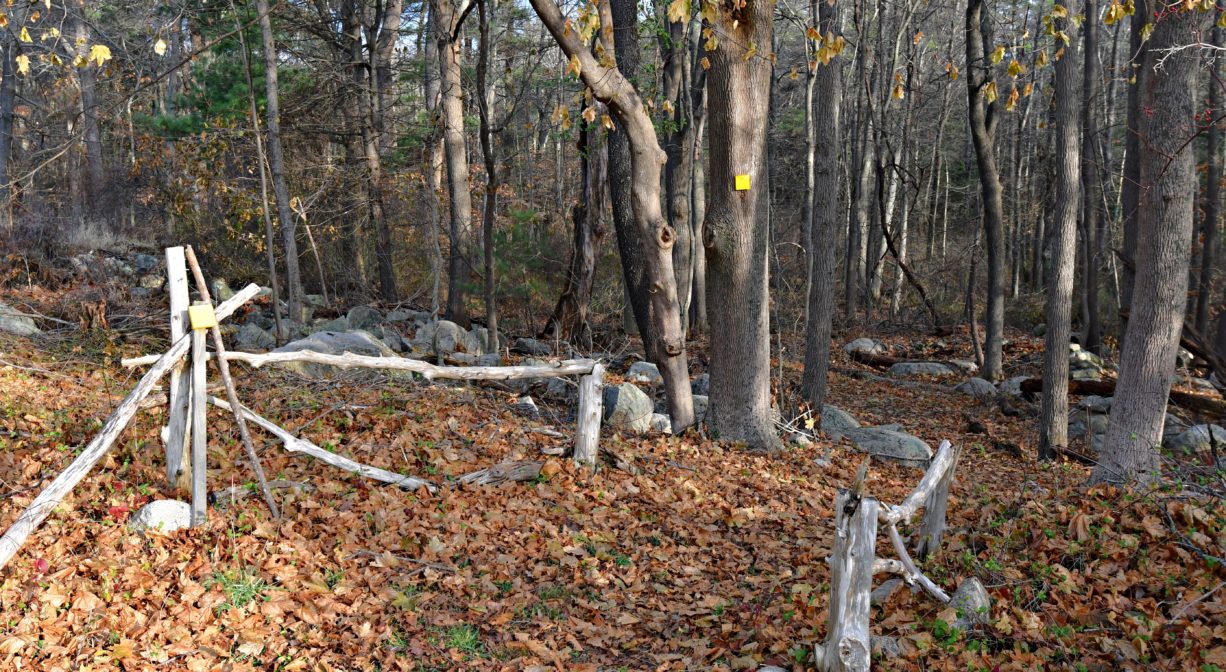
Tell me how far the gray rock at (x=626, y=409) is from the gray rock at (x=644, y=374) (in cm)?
246

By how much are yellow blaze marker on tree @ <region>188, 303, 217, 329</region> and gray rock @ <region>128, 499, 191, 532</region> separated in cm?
119

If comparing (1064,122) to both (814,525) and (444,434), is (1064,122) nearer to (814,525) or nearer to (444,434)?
(814,525)

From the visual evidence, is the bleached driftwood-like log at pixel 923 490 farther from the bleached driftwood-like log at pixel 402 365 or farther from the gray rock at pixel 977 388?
the gray rock at pixel 977 388

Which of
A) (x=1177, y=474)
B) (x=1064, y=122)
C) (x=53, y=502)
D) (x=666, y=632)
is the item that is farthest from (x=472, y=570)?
(x=1064, y=122)

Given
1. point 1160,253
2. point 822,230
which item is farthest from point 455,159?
point 1160,253

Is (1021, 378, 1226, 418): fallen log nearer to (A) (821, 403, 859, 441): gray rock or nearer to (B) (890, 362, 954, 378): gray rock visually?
(B) (890, 362, 954, 378): gray rock

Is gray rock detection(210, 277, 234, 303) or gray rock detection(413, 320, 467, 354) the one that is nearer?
gray rock detection(413, 320, 467, 354)

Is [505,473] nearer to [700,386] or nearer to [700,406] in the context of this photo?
[700,406]

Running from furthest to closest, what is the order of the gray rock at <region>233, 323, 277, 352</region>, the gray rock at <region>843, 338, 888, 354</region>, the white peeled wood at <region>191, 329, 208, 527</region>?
the gray rock at <region>843, 338, 888, 354</region>
the gray rock at <region>233, 323, 277, 352</region>
the white peeled wood at <region>191, 329, 208, 527</region>

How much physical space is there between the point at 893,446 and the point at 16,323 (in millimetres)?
10565

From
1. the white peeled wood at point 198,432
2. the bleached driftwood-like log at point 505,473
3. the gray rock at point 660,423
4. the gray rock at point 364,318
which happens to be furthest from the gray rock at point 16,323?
the gray rock at point 660,423

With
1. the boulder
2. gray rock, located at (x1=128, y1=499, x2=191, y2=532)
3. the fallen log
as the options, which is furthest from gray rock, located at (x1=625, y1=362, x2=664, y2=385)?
gray rock, located at (x1=128, y1=499, x2=191, y2=532)

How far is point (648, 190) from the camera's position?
810 cm

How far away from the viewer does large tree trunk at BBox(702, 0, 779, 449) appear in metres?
7.95
